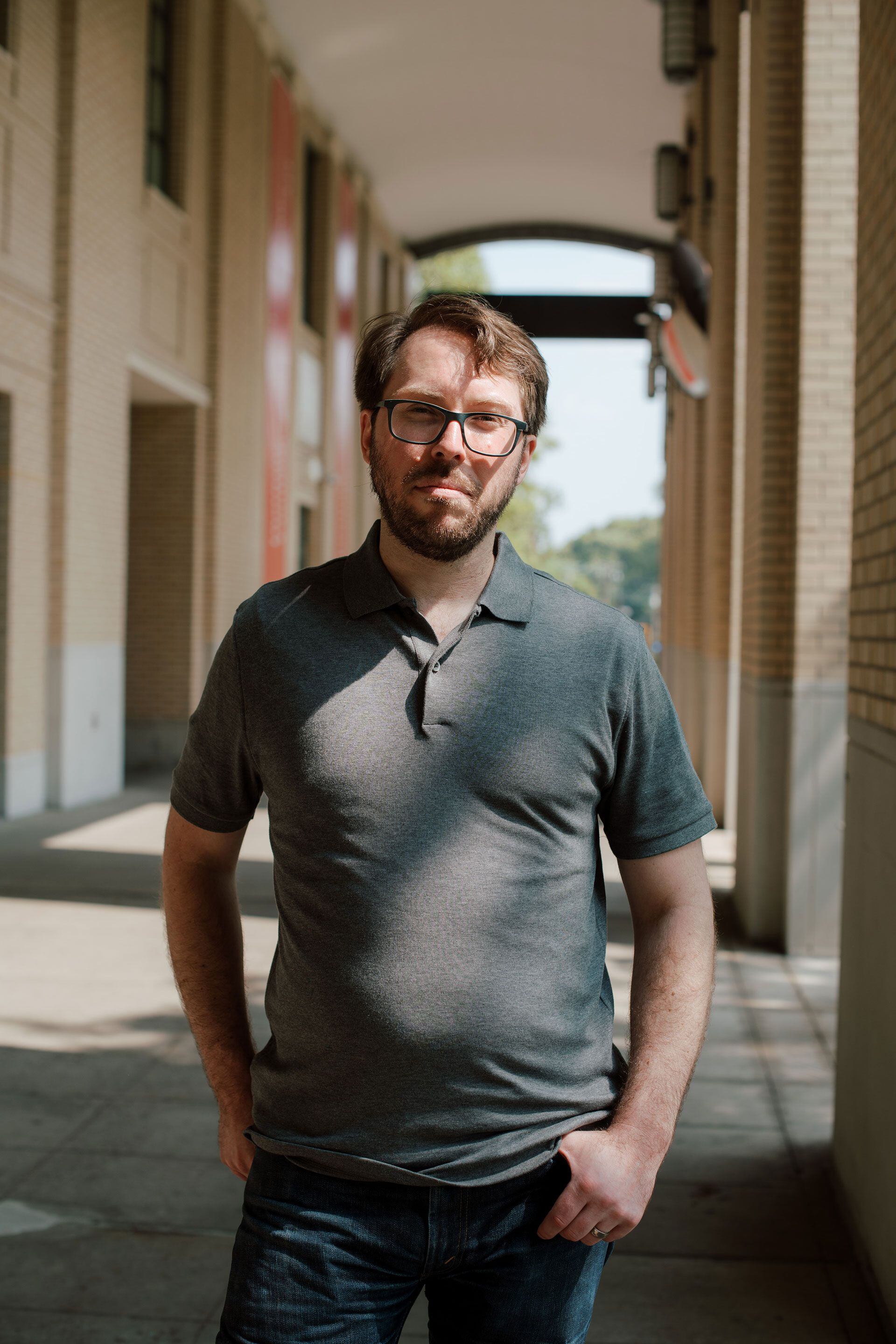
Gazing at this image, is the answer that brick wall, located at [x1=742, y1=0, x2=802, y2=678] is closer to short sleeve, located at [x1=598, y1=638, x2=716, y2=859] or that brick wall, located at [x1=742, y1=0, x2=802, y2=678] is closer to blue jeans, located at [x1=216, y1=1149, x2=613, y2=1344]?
short sleeve, located at [x1=598, y1=638, x2=716, y2=859]

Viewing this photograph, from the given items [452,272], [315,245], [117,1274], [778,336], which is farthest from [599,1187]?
[452,272]

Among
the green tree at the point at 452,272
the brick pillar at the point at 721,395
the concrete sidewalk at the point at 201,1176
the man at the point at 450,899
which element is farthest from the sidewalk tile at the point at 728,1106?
the green tree at the point at 452,272

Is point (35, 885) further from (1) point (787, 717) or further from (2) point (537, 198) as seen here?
(2) point (537, 198)

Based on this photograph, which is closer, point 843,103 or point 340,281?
point 843,103

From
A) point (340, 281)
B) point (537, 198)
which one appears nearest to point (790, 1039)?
point (340, 281)

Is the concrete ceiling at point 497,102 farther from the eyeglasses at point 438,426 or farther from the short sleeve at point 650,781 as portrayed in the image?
the short sleeve at point 650,781

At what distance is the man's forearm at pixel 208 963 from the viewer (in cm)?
192

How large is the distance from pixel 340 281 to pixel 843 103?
16325mm

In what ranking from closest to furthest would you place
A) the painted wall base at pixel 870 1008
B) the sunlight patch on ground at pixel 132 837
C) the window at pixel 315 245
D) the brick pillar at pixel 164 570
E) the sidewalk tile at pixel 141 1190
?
the painted wall base at pixel 870 1008, the sidewalk tile at pixel 141 1190, the sunlight patch on ground at pixel 132 837, the brick pillar at pixel 164 570, the window at pixel 315 245

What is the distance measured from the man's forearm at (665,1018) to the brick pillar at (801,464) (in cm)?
510

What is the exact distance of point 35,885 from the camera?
823 cm

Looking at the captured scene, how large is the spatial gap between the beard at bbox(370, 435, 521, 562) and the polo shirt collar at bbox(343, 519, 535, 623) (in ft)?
0.19

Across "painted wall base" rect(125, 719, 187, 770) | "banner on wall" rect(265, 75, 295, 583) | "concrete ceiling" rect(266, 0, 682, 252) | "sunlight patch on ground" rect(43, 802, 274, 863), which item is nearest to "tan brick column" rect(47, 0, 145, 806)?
"sunlight patch on ground" rect(43, 802, 274, 863)

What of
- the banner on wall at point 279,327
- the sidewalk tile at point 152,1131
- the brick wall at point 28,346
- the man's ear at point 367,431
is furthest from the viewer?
the banner on wall at point 279,327
